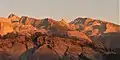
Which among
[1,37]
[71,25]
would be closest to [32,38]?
[1,37]

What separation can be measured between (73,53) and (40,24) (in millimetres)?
951

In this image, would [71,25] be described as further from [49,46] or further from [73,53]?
[49,46]

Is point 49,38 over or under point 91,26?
under

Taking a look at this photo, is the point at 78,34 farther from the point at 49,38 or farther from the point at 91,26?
the point at 49,38

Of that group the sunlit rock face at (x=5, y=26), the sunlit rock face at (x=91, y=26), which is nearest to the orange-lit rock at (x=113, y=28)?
the sunlit rock face at (x=91, y=26)

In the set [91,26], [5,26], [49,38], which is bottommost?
[49,38]

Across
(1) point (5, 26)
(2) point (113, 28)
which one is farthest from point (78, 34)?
(1) point (5, 26)

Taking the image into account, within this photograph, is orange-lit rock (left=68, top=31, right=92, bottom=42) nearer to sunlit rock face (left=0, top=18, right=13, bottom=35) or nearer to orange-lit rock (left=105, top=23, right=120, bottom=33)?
orange-lit rock (left=105, top=23, right=120, bottom=33)

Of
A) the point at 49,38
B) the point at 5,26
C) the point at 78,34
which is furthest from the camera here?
the point at 5,26

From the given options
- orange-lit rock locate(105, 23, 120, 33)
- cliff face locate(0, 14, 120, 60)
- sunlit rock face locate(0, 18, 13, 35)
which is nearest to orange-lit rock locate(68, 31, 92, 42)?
cliff face locate(0, 14, 120, 60)

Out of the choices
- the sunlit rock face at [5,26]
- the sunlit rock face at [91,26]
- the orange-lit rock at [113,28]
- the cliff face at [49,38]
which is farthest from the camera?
the sunlit rock face at [5,26]

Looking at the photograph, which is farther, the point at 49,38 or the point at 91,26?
the point at 49,38

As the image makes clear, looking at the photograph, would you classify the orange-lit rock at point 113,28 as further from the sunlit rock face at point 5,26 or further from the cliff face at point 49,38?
the sunlit rock face at point 5,26

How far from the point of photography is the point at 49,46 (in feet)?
19.2
